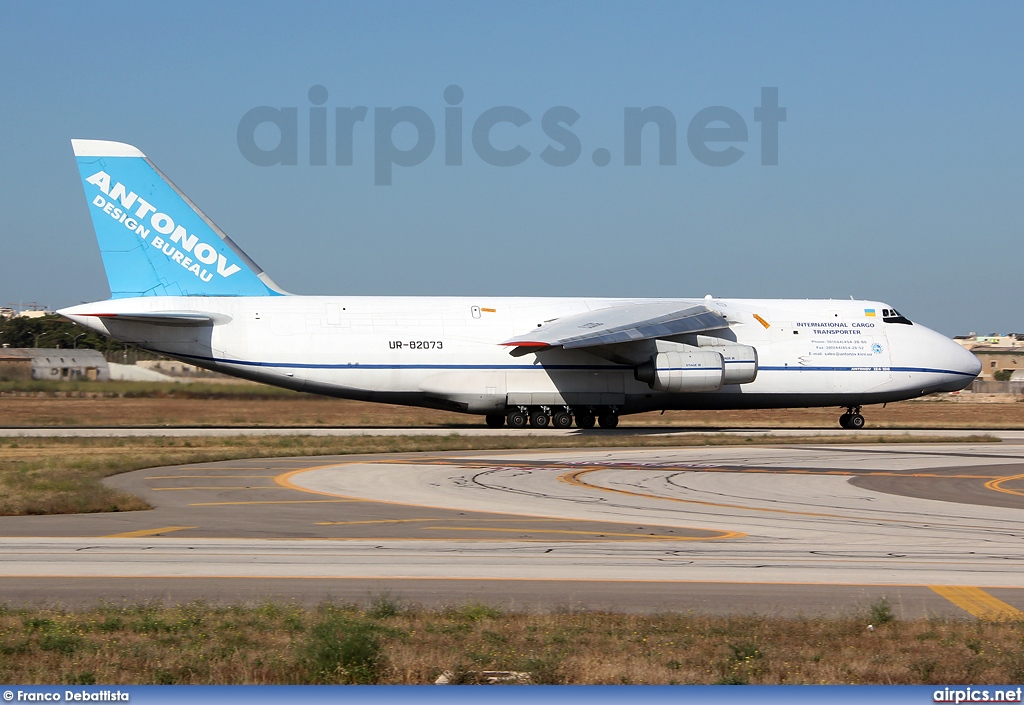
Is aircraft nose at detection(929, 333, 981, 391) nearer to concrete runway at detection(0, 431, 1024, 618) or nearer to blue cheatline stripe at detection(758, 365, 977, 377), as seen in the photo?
blue cheatline stripe at detection(758, 365, 977, 377)

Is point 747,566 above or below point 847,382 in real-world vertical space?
below

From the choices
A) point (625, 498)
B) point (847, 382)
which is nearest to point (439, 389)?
point (847, 382)

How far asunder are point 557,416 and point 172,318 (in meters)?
13.6

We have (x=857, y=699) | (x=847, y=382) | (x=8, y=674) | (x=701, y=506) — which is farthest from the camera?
(x=847, y=382)

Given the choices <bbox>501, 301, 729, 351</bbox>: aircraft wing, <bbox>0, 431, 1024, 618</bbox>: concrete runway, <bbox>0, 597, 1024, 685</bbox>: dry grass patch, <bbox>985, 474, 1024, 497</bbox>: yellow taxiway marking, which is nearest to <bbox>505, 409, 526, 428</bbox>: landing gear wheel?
<bbox>501, 301, 729, 351</bbox>: aircraft wing

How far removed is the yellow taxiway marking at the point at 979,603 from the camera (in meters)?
9.55

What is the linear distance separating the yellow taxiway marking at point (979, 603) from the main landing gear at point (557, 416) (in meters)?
27.1

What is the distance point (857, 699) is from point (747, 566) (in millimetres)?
8027

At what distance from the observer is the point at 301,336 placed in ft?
118

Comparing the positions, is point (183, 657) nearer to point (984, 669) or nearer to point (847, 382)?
point (984, 669)

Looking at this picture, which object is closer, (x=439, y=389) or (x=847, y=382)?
A: (x=439, y=389)

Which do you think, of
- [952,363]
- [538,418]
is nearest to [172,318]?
[538,418]

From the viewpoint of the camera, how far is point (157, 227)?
35594mm

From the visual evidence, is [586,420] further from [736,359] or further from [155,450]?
[155,450]
